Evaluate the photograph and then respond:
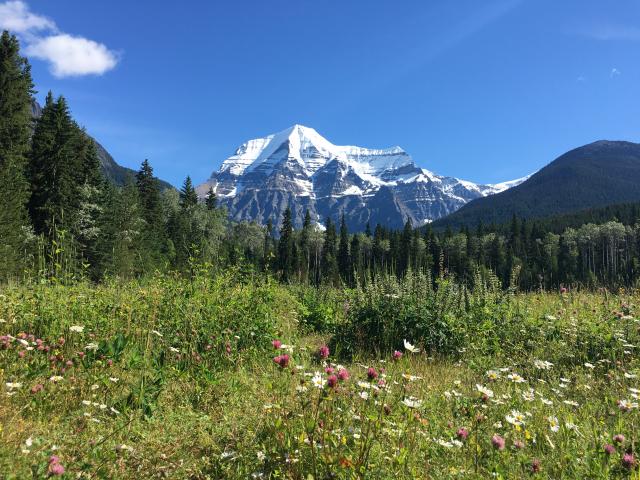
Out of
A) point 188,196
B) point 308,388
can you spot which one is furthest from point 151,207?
point 308,388

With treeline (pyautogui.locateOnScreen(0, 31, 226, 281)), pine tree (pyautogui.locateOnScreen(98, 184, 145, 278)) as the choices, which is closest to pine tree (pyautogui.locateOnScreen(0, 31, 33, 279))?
treeline (pyautogui.locateOnScreen(0, 31, 226, 281))

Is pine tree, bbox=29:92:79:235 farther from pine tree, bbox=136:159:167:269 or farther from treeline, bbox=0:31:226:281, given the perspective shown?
pine tree, bbox=136:159:167:269

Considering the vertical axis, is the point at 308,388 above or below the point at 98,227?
below

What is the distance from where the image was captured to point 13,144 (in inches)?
1011

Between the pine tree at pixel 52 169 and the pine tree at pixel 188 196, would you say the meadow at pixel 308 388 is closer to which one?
the pine tree at pixel 52 169

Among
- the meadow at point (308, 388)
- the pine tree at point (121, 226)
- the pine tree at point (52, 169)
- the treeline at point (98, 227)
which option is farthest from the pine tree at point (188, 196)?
the meadow at point (308, 388)

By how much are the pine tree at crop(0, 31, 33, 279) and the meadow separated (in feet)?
63.4

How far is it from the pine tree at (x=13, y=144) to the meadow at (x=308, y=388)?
761 inches

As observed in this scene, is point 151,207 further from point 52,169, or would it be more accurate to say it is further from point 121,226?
point 52,169

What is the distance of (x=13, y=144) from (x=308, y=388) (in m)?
31.3

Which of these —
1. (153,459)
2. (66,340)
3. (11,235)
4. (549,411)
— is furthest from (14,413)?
(11,235)

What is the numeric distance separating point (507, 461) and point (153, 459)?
2624 millimetres

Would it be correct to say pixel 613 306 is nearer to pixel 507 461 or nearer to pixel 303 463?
pixel 507 461

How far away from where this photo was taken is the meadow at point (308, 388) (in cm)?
266
